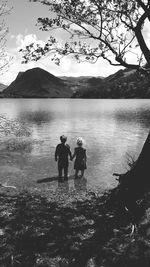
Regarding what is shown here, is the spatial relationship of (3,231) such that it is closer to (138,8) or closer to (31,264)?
(31,264)

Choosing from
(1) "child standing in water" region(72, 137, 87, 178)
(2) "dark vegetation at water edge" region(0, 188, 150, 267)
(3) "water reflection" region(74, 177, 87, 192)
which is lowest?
(3) "water reflection" region(74, 177, 87, 192)

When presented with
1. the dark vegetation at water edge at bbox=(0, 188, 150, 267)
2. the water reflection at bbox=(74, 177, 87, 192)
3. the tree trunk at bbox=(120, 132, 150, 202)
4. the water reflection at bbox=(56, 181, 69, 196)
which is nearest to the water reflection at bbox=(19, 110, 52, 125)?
the water reflection at bbox=(74, 177, 87, 192)

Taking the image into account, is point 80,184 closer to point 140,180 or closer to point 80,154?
point 80,154

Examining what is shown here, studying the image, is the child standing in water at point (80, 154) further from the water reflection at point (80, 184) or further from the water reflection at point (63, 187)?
the water reflection at point (63, 187)

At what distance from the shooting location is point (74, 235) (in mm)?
8352

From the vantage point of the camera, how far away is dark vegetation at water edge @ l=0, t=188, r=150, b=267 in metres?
7.01

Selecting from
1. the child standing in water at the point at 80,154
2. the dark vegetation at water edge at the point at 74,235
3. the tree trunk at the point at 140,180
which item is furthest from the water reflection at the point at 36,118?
the tree trunk at the point at 140,180

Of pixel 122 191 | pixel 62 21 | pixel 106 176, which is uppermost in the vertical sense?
pixel 62 21

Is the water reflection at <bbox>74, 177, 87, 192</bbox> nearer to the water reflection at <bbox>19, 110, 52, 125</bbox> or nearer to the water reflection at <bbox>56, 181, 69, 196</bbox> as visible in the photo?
the water reflection at <bbox>56, 181, 69, 196</bbox>

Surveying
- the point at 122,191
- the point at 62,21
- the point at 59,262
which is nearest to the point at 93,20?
the point at 62,21

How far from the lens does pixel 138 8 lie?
42.3 feet

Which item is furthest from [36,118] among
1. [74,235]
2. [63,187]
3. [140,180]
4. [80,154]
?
[74,235]

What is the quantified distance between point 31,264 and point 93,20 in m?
11.7

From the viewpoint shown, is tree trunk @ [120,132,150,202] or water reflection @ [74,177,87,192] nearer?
tree trunk @ [120,132,150,202]
